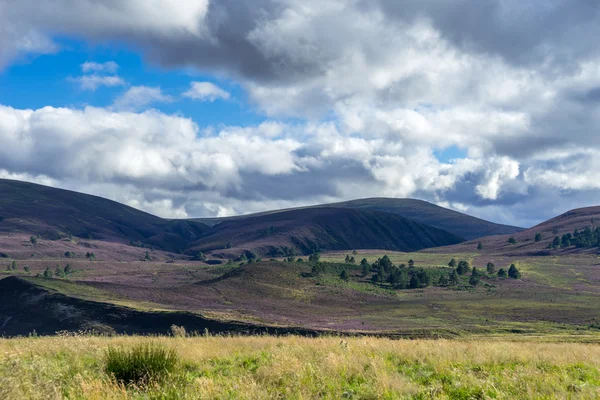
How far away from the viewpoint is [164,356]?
37.5ft

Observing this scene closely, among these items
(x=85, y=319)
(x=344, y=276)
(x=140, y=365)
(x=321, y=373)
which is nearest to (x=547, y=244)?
(x=344, y=276)

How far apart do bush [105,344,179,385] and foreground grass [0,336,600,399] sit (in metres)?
0.23

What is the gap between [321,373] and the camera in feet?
35.5

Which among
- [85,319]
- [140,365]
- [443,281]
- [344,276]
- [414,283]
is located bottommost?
[85,319]

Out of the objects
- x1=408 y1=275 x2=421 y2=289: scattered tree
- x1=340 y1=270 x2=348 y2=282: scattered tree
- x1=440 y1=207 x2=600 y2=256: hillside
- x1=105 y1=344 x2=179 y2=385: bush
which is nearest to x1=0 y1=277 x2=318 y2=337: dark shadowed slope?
x1=105 y1=344 x2=179 y2=385: bush

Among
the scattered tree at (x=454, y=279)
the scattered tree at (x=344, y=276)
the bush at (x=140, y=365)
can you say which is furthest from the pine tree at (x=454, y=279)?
the bush at (x=140, y=365)

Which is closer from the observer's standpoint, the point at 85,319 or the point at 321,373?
the point at 321,373

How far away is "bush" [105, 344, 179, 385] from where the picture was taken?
1069cm

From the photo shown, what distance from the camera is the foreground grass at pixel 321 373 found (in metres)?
9.25

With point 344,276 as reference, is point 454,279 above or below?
above

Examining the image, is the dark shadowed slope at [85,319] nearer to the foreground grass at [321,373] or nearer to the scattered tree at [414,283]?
the foreground grass at [321,373]

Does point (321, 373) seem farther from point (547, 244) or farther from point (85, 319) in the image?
point (547, 244)

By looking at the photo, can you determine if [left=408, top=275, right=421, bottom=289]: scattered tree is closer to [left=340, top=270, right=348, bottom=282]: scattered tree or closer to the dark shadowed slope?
[left=340, top=270, right=348, bottom=282]: scattered tree

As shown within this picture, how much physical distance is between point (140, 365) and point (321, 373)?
388 cm
